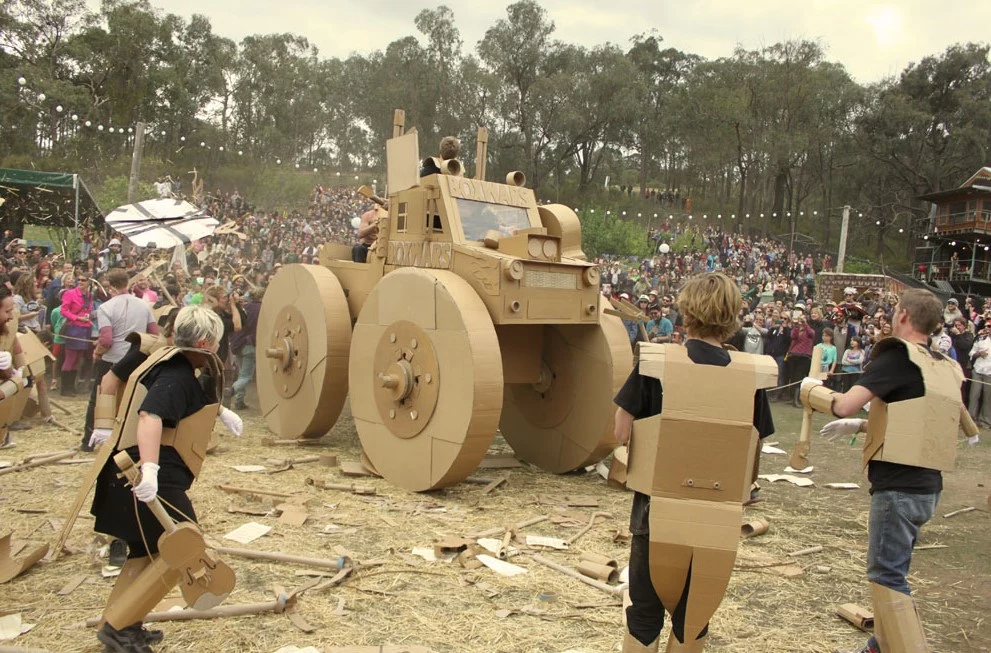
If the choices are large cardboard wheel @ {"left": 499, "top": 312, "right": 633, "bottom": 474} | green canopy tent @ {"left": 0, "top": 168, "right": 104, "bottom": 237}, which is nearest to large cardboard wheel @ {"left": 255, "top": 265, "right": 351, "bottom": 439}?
large cardboard wheel @ {"left": 499, "top": 312, "right": 633, "bottom": 474}

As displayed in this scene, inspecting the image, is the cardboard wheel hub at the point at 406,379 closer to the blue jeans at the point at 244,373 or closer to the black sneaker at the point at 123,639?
the black sneaker at the point at 123,639

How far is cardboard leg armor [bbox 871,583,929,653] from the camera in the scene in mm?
3830

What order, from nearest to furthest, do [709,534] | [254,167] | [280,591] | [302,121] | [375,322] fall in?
[709,534] < [280,591] < [375,322] < [254,167] < [302,121]

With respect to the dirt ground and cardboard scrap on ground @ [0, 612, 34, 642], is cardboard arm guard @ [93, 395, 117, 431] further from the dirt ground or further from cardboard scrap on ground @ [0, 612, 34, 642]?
cardboard scrap on ground @ [0, 612, 34, 642]

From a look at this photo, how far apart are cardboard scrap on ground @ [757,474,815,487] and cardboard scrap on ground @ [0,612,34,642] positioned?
6.99 m

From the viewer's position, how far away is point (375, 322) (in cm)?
740

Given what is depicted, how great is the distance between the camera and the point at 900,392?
3932mm

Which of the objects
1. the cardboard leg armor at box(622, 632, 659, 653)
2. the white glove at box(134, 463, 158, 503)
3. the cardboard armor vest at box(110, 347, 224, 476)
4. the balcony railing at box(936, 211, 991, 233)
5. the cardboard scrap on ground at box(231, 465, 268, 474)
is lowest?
the cardboard scrap on ground at box(231, 465, 268, 474)

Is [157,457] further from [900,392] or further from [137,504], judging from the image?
[900,392]

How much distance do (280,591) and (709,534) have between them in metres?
2.60

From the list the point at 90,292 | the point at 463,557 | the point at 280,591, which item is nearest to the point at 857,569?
the point at 463,557

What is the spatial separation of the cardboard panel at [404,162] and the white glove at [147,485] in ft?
15.7

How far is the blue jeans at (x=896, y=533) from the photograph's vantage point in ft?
12.8

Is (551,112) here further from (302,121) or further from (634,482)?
(634,482)
